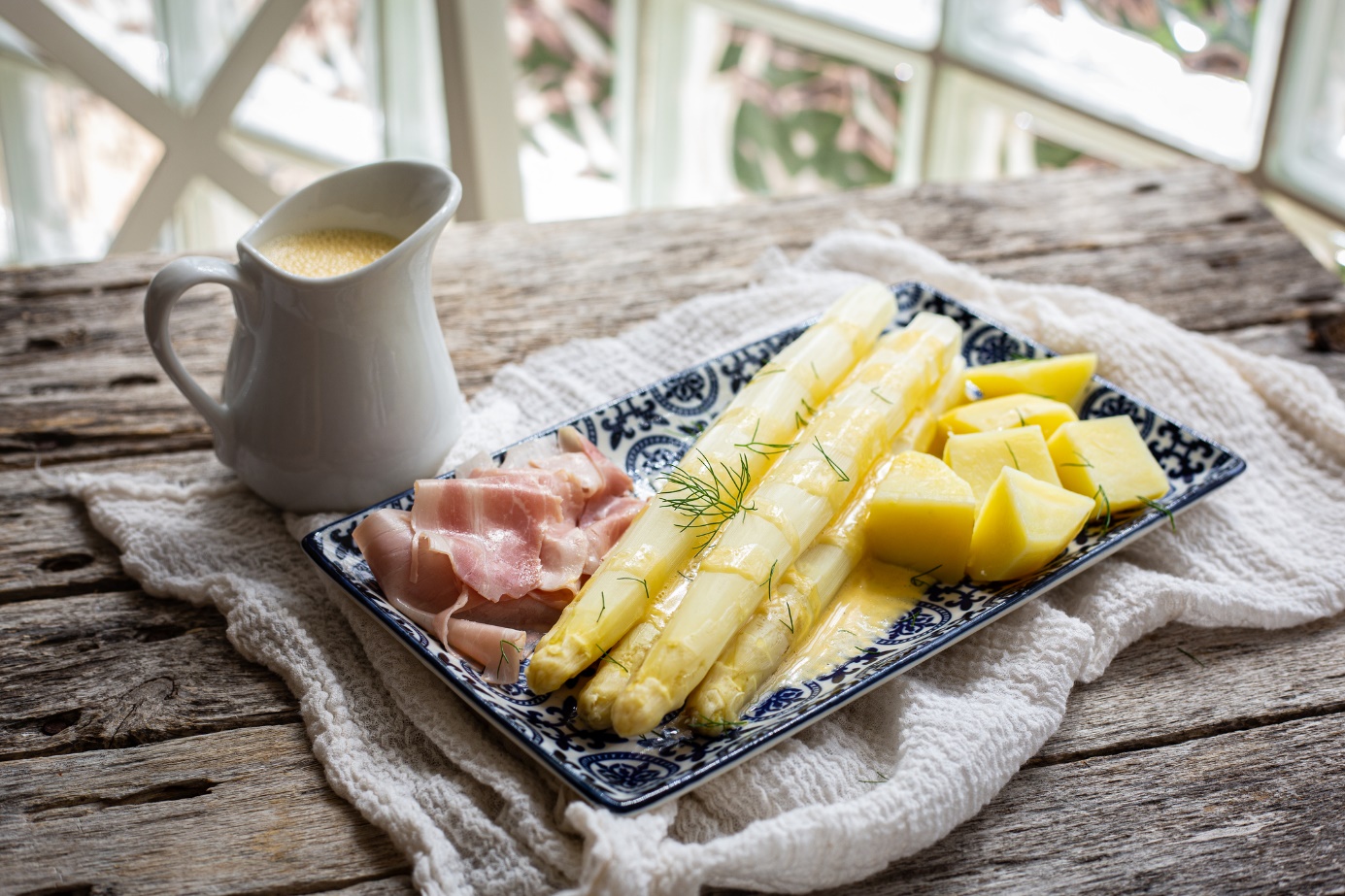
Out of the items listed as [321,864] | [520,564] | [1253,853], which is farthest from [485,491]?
[1253,853]

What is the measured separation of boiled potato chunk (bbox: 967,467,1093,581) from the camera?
1.25 metres

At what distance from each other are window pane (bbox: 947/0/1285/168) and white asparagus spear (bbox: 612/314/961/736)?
1.71 metres

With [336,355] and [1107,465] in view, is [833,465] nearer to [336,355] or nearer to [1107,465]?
[1107,465]

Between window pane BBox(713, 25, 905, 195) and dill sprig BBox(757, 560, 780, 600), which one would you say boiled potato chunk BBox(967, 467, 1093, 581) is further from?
window pane BBox(713, 25, 905, 195)

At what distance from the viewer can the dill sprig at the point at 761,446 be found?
1.39m

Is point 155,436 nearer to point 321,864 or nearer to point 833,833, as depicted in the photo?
point 321,864

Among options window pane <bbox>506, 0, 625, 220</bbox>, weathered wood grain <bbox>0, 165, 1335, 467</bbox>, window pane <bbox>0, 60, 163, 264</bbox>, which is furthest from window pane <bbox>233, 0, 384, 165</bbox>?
weathered wood grain <bbox>0, 165, 1335, 467</bbox>

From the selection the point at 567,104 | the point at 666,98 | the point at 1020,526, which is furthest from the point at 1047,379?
the point at 567,104

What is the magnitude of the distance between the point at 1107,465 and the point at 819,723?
53cm

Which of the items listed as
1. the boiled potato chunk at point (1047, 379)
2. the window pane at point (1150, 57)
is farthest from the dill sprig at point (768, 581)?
the window pane at point (1150, 57)

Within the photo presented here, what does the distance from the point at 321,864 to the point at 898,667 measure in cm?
59

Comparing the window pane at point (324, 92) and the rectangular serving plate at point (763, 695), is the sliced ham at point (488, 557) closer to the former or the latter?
the rectangular serving plate at point (763, 695)

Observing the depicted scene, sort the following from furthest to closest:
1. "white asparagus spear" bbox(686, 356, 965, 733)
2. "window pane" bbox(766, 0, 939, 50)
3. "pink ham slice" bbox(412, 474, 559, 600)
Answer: "window pane" bbox(766, 0, 939, 50), "pink ham slice" bbox(412, 474, 559, 600), "white asparagus spear" bbox(686, 356, 965, 733)

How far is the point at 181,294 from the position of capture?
50.0 inches
